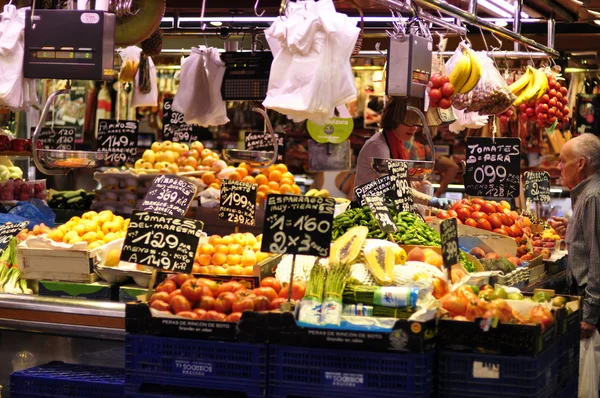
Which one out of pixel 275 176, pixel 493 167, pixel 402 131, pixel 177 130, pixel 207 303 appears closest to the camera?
pixel 207 303

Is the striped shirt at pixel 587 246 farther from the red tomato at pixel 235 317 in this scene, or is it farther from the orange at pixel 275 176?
the orange at pixel 275 176

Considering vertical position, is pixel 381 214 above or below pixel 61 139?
below

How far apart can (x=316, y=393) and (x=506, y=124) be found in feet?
23.9

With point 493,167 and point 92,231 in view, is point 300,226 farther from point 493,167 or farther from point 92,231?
point 493,167

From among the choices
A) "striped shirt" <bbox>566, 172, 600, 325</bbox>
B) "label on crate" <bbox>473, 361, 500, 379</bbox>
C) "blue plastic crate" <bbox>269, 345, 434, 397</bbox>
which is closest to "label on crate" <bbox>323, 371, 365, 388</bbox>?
"blue plastic crate" <bbox>269, 345, 434, 397</bbox>

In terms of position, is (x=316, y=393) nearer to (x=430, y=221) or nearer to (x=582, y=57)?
(x=430, y=221)

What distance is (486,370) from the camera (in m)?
3.09

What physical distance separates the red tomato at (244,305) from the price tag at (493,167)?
3.92 meters

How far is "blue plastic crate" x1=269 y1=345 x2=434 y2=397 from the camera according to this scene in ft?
9.90

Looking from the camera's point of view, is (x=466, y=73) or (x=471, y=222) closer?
(x=471, y=222)

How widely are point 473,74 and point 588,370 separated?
88.5 inches

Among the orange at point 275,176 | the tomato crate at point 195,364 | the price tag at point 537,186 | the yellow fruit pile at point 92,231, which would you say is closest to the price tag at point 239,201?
the yellow fruit pile at point 92,231

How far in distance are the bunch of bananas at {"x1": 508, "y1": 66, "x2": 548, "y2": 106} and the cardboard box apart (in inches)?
163

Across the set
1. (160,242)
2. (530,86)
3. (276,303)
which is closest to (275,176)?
(530,86)
